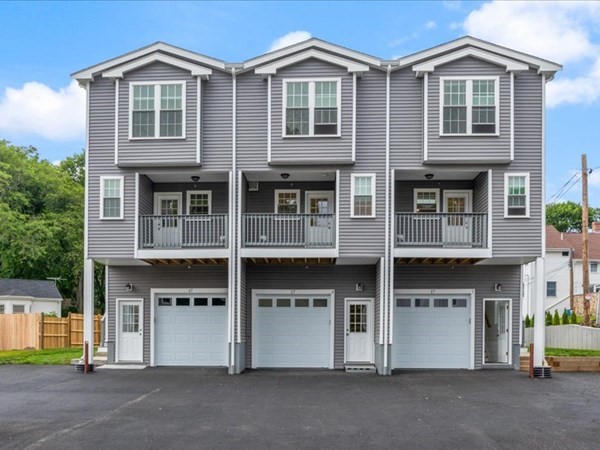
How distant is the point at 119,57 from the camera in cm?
1608

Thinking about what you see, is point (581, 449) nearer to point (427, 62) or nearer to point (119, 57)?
point (427, 62)

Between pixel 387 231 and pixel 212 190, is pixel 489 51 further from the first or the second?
pixel 212 190

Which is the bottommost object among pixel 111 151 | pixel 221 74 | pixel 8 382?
pixel 8 382

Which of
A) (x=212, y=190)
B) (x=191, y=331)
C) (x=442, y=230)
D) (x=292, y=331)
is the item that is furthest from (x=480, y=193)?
(x=191, y=331)

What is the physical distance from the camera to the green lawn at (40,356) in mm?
18156

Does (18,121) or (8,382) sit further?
(18,121)

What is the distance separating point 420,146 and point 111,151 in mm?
9294

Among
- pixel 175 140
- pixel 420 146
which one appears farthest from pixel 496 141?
pixel 175 140

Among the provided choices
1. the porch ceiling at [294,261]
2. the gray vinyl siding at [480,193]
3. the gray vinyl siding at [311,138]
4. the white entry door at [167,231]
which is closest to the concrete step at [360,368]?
the porch ceiling at [294,261]

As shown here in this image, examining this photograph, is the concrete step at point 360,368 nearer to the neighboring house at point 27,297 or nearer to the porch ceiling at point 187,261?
the porch ceiling at point 187,261

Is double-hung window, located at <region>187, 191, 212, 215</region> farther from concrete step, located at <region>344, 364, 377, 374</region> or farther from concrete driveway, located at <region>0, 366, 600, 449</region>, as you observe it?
concrete step, located at <region>344, 364, 377, 374</region>

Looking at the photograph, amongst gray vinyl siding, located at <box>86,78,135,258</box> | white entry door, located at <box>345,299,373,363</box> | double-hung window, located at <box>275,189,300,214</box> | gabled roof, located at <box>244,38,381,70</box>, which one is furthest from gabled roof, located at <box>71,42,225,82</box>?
white entry door, located at <box>345,299,373,363</box>

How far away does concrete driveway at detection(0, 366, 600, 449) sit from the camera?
8508mm

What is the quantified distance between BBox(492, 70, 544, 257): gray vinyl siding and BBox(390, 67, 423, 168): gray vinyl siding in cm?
247
